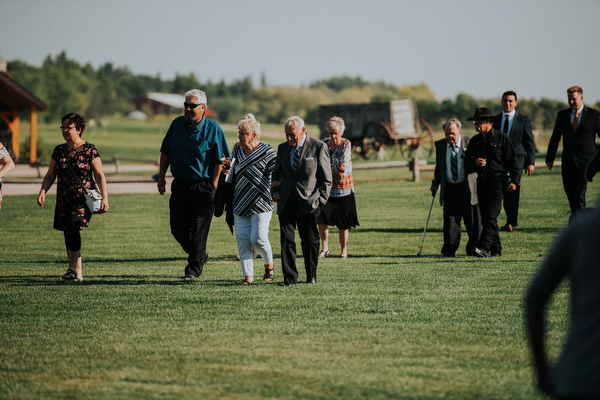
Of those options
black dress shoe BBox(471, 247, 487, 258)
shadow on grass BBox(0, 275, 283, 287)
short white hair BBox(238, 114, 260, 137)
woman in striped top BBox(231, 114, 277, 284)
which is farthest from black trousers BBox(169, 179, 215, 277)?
black dress shoe BBox(471, 247, 487, 258)

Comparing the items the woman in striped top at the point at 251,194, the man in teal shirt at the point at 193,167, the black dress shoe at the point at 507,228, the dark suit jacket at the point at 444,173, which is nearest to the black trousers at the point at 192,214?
the man in teal shirt at the point at 193,167

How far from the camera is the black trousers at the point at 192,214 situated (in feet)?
28.3

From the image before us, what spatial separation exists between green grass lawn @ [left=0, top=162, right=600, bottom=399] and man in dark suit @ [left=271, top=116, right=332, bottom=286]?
0.36 metres

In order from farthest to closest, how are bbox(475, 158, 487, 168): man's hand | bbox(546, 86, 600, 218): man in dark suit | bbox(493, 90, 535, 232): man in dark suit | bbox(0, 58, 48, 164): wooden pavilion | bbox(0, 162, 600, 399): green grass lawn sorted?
bbox(0, 58, 48, 164): wooden pavilion < bbox(493, 90, 535, 232): man in dark suit < bbox(546, 86, 600, 218): man in dark suit < bbox(475, 158, 487, 168): man's hand < bbox(0, 162, 600, 399): green grass lawn

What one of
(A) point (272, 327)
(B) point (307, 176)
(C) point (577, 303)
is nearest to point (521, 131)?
(B) point (307, 176)

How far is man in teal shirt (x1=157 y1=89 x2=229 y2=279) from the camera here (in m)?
8.55

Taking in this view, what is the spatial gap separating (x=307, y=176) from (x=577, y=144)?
4.60m

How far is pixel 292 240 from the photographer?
8.34 metres

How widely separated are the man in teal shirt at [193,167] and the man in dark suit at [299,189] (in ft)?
2.72

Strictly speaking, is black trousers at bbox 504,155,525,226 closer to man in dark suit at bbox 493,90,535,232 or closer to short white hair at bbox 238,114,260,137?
man in dark suit at bbox 493,90,535,232

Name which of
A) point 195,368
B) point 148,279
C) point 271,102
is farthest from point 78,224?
point 271,102

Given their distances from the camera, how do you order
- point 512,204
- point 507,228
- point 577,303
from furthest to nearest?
point 507,228 < point 512,204 < point 577,303

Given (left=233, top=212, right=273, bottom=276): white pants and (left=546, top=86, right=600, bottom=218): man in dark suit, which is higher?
(left=546, top=86, right=600, bottom=218): man in dark suit

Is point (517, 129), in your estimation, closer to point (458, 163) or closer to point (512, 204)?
point (512, 204)
